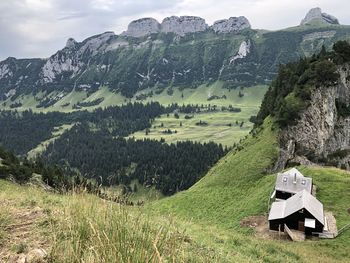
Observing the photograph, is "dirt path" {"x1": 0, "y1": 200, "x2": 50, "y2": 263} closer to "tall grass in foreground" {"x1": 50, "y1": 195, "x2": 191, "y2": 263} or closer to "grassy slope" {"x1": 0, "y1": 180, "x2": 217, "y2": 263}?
"grassy slope" {"x1": 0, "y1": 180, "x2": 217, "y2": 263}

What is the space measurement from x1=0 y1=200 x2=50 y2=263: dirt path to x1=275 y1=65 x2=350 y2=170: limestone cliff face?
77817mm

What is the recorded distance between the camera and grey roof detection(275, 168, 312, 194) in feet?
200

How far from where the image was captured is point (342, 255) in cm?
3944

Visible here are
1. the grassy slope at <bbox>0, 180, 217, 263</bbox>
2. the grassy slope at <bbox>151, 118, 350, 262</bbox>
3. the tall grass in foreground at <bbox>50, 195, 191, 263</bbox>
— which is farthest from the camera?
the grassy slope at <bbox>151, 118, 350, 262</bbox>

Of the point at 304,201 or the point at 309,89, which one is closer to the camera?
the point at 304,201

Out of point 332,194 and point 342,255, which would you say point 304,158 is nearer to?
point 332,194

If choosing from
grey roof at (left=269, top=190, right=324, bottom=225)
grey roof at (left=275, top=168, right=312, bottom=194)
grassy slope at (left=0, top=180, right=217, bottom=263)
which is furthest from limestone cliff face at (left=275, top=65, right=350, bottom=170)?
grassy slope at (left=0, top=180, right=217, bottom=263)

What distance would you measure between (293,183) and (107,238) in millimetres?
60345

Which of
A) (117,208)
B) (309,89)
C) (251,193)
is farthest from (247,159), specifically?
(117,208)

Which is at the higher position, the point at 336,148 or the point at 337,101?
the point at 337,101

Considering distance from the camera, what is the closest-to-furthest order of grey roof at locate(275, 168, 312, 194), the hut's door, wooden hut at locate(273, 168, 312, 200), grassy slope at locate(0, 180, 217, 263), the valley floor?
grassy slope at locate(0, 180, 217, 263) < the valley floor < the hut's door < grey roof at locate(275, 168, 312, 194) < wooden hut at locate(273, 168, 312, 200)

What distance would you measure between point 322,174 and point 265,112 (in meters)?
49.7

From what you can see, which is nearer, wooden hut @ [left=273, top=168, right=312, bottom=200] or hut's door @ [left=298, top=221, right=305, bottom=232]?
hut's door @ [left=298, top=221, right=305, bottom=232]

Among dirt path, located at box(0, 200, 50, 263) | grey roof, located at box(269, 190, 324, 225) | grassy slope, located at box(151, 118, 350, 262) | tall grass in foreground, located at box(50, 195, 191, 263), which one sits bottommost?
grassy slope, located at box(151, 118, 350, 262)
